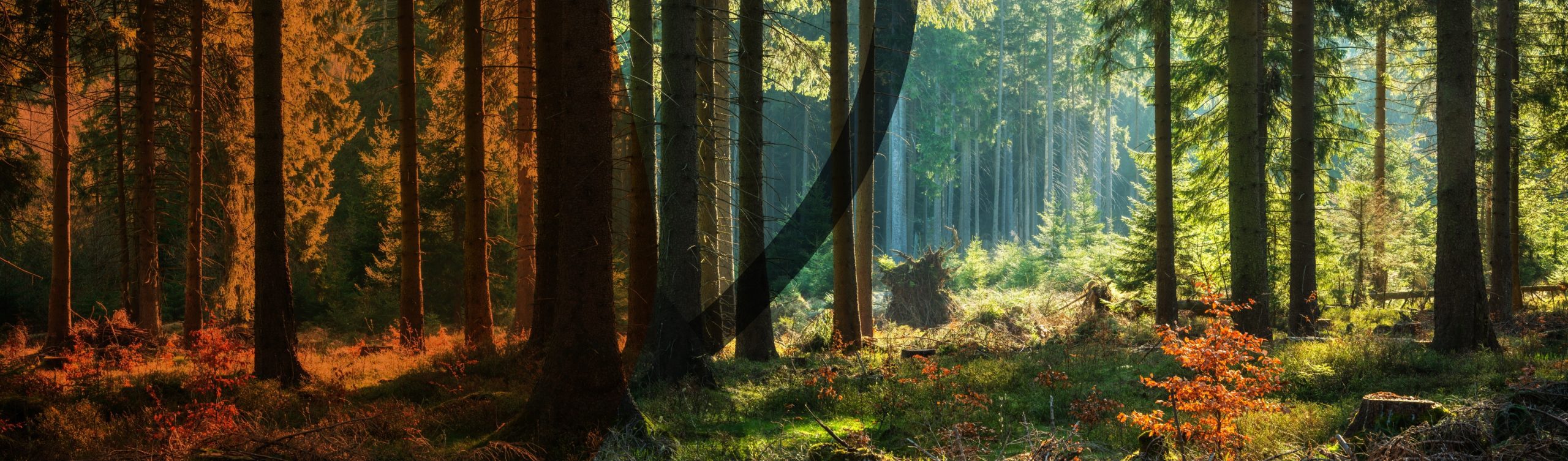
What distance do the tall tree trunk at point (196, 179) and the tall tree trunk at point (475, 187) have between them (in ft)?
14.4

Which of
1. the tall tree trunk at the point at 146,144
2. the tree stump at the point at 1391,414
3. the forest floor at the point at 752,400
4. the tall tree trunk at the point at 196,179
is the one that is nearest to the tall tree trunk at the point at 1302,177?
the forest floor at the point at 752,400

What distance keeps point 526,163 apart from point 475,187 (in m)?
1.92

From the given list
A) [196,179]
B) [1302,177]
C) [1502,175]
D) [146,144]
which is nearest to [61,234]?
[146,144]

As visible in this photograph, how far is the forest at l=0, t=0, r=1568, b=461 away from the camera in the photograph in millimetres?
6883

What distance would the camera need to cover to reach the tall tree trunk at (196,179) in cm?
1322

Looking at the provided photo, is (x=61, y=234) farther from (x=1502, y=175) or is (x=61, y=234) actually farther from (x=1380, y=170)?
(x=1380, y=170)

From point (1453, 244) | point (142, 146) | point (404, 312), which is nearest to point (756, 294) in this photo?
point (404, 312)

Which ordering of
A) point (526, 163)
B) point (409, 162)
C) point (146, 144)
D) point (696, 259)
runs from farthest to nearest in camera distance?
1. point (526, 163)
2. point (146, 144)
3. point (409, 162)
4. point (696, 259)

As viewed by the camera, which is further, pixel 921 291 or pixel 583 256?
pixel 921 291

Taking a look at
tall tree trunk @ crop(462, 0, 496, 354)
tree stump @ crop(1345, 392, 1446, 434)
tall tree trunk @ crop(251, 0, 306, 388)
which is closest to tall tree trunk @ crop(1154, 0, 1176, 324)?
tree stump @ crop(1345, 392, 1446, 434)

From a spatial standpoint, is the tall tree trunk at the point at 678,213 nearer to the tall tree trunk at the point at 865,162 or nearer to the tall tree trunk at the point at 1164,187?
the tall tree trunk at the point at 865,162

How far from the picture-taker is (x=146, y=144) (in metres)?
12.9

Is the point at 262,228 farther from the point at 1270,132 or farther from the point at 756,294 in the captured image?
the point at 1270,132

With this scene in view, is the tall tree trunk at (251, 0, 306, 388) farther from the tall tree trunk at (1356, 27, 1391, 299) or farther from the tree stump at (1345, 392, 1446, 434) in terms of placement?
the tall tree trunk at (1356, 27, 1391, 299)
